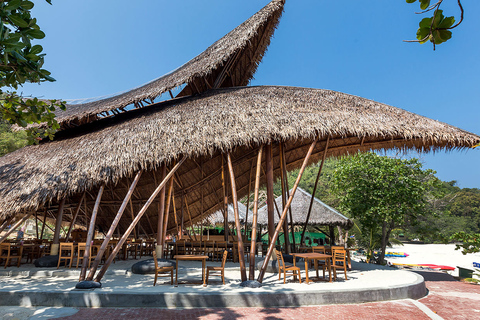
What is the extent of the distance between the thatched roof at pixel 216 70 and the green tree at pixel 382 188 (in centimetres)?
717

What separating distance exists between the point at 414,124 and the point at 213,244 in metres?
7.27

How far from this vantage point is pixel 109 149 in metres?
7.60

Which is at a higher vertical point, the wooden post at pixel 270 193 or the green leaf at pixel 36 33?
the green leaf at pixel 36 33

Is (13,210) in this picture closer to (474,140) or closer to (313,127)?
(313,127)

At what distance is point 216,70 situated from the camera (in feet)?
41.0

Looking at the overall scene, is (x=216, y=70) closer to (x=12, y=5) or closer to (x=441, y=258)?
(x=12, y=5)

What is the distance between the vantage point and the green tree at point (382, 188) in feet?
48.5

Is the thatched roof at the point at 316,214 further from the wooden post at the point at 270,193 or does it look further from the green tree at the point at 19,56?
the green tree at the point at 19,56

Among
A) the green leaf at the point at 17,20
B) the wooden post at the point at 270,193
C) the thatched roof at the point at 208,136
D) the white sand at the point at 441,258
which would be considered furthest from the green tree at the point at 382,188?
the green leaf at the point at 17,20

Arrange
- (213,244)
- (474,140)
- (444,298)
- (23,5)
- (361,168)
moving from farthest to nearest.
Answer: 1. (361,168)
2. (213,244)
3. (474,140)
4. (444,298)
5. (23,5)

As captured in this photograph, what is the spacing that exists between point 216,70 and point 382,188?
34.2 ft

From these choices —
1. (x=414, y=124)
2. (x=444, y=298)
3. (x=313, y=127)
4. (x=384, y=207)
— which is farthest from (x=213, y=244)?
(x=384, y=207)

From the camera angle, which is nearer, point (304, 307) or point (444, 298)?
point (304, 307)

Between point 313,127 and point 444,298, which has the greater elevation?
point 313,127
